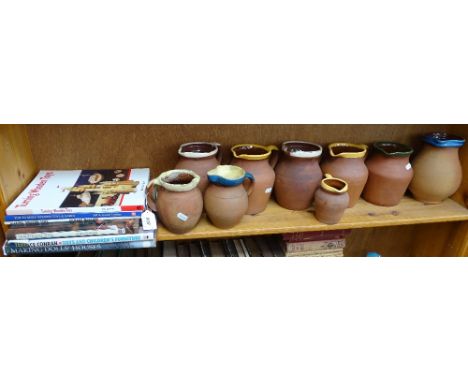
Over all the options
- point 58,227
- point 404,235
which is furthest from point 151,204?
point 404,235

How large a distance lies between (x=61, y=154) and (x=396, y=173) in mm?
1104

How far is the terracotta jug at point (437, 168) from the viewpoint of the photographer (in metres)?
1.12

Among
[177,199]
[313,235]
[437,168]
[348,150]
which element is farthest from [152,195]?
[437,168]

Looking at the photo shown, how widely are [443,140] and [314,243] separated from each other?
0.56 metres

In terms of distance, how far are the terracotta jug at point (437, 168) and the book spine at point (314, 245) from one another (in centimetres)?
Answer: 34

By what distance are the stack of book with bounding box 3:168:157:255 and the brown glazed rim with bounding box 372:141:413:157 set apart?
2.55 feet

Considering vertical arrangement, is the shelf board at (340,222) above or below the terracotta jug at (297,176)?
below

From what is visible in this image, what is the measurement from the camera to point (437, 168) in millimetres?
1130

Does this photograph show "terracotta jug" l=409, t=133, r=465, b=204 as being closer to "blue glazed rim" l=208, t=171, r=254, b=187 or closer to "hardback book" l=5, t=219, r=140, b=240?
"blue glazed rim" l=208, t=171, r=254, b=187

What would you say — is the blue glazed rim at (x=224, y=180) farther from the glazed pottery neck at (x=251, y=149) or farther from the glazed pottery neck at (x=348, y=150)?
the glazed pottery neck at (x=348, y=150)

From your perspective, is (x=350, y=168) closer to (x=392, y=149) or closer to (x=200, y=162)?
(x=392, y=149)

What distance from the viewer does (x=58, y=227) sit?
899mm

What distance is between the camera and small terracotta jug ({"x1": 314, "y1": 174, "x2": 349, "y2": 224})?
1.01m

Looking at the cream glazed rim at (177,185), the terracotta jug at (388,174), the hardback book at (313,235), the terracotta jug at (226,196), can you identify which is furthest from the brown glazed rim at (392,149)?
the cream glazed rim at (177,185)
